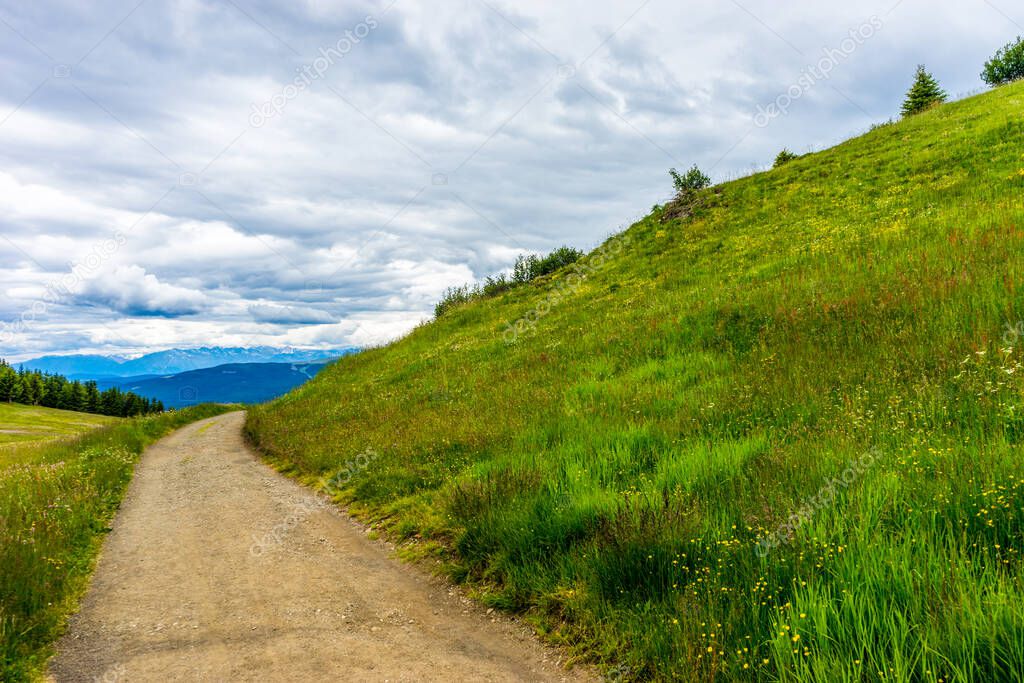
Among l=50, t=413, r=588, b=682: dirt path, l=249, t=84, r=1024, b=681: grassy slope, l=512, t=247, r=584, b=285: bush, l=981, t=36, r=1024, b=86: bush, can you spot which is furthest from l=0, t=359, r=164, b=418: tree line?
l=981, t=36, r=1024, b=86: bush

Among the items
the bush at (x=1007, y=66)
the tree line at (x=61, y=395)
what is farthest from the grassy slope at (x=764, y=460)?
the tree line at (x=61, y=395)

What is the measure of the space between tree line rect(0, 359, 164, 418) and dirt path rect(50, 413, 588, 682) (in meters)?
128

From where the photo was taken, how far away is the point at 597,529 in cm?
565

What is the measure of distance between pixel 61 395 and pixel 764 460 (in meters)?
165

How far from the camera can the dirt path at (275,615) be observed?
4703 mm

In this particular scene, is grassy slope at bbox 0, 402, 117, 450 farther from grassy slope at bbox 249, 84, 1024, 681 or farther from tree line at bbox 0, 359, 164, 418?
grassy slope at bbox 249, 84, 1024, 681

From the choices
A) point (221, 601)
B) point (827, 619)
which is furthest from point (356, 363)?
point (827, 619)

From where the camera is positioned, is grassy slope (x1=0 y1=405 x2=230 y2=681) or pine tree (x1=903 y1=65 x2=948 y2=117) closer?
grassy slope (x1=0 y1=405 x2=230 y2=681)

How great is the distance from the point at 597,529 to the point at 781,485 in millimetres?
2070

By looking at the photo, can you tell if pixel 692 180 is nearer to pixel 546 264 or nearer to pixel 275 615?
pixel 546 264

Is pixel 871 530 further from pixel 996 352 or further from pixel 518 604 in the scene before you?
pixel 996 352

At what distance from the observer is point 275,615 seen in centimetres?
575

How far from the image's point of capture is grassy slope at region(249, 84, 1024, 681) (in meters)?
3.50

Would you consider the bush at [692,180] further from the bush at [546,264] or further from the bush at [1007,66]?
the bush at [1007,66]
